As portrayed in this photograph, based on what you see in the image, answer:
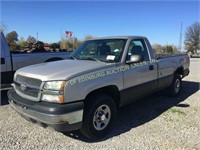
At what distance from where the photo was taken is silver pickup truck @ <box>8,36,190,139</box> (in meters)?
3.49

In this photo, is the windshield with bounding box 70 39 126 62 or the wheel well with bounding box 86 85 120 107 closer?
the wheel well with bounding box 86 85 120 107

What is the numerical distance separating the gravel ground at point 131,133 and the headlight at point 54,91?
2.74ft

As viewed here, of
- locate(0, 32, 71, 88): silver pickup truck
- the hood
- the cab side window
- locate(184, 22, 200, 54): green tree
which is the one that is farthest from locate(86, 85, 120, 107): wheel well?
locate(184, 22, 200, 54): green tree

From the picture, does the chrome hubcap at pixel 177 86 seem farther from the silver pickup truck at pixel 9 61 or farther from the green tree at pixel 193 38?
the green tree at pixel 193 38

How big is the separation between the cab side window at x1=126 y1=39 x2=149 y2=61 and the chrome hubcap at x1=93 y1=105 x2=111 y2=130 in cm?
130

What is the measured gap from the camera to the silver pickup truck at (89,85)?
3488 millimetres

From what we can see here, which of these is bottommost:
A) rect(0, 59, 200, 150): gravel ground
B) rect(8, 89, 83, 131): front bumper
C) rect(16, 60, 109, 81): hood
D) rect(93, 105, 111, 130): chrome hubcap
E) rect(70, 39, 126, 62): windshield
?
rect(0, 59, 200, 150): gravel ground

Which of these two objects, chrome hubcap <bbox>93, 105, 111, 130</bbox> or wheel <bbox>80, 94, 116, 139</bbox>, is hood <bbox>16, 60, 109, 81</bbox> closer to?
wheel <bbox>80, 94, 116, 139</bbox>

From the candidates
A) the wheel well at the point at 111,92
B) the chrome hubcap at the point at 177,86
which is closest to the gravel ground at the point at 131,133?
the wheel well at the point at 111,92

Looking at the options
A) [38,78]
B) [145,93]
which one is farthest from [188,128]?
[38,78]

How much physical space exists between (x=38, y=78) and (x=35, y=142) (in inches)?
44.0

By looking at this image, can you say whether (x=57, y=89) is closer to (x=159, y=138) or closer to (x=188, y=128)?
(x=159, y=138)

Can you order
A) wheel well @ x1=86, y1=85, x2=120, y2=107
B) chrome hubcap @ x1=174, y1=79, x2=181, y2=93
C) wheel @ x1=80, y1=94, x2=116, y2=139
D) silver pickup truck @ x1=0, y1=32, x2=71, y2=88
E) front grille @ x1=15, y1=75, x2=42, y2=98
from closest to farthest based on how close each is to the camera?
1. front grille @ x1=15, y1=75, x2=42, y2=98
2. wheel @ x1=80, y1=94, x2=116, y2=139
3. wheel well @ x1=86, y1=85, x2=120, y2=107
4. silver pickup truck @ x1=0, y1=32, x2=71, y2=88
5. chrome hubcap @ x1=174, y1=79, x2=181, y2=93

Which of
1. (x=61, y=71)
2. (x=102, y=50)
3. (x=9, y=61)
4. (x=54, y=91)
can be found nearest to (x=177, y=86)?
(x=102, y=50)
